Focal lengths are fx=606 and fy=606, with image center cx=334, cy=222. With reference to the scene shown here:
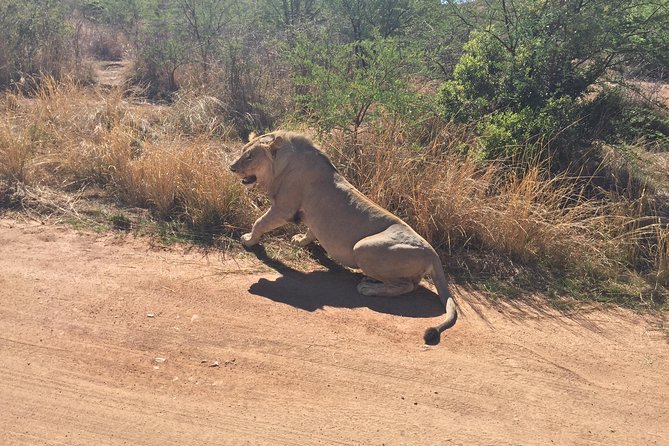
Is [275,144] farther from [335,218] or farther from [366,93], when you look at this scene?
[366,93]

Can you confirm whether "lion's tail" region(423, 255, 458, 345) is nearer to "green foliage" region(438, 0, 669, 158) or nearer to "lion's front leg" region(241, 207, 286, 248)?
"lion's front leg" region(241, 207, 286, 248)

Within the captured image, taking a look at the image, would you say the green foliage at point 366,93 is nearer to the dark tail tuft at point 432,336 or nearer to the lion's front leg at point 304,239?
the lion's front leg at point 304,239

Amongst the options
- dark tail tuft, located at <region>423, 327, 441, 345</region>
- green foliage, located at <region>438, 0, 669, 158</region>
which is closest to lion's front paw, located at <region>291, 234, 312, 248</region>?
dark tail tuft, located at <region>423, 327, 441, 345</region>

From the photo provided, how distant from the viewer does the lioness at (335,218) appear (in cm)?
611

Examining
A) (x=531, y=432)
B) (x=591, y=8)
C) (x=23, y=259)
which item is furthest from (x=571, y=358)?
(x=591, y=8)

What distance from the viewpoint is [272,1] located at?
15930 millimetres

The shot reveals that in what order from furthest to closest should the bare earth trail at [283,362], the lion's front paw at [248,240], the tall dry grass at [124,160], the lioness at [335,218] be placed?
the tall dry grass at [124,160], the lion's front paw at [248,240], the lioness at [335,218], the bare earth trail at [283,362]

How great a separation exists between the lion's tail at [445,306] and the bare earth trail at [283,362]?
3.8 inches

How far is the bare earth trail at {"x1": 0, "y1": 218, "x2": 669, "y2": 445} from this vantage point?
4.14 meters

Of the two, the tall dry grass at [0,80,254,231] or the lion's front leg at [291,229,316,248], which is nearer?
the lion's front leg at [291,229,316,248]

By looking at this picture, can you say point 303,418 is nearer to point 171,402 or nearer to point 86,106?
point 171,402

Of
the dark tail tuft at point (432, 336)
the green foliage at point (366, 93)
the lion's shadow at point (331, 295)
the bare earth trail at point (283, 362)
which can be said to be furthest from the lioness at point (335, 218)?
the green foliage at point (366, 93)

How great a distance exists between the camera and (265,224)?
6.79 meters

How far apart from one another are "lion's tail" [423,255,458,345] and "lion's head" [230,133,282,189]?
6.88ft
